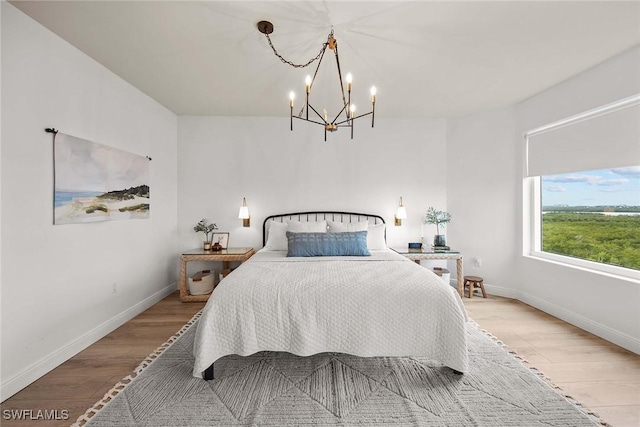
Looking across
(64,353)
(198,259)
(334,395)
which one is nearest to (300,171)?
(198,259)

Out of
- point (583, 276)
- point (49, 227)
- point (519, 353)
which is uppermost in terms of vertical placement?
point (49, 227)

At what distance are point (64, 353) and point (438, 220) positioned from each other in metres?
4.28

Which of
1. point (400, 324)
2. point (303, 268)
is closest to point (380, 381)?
point (400, 324)

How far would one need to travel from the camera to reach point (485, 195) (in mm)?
3996

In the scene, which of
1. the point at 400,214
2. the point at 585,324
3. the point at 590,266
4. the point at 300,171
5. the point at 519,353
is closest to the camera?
the point at 519,353

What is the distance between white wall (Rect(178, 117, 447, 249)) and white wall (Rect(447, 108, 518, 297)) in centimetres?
23

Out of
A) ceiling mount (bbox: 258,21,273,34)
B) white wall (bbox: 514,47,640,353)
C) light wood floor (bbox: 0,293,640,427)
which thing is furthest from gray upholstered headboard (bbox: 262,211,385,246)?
ceiling mount (bbox: 258,21,273,34)

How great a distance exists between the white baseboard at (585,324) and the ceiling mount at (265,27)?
155 inches

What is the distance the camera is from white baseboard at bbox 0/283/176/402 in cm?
186

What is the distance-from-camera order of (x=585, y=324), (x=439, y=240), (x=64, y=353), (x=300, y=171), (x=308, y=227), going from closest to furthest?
(x=64, y=353) < (x=585, y=324) < (x=308, y=227) < (x=439, y=240) < (x=300, y=171)

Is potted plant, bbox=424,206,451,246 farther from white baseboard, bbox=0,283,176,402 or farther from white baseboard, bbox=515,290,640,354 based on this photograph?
white baseboard, bbox=0,283,176,402

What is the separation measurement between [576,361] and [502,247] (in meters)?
1.88

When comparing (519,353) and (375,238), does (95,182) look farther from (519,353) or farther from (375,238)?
(519,353)

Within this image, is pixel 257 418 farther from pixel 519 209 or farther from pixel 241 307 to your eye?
pixel 519 209
